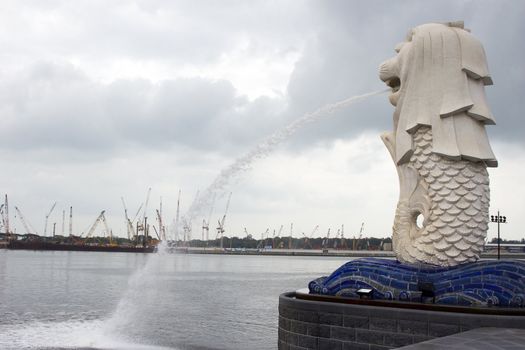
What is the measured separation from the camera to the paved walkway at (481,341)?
27.1ft

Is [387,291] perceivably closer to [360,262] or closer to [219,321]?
[360,262]

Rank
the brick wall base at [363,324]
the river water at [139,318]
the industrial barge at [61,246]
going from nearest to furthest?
the brick wall base at [363,324] → the river water at [139,318] → the industrial barge at [61,246]

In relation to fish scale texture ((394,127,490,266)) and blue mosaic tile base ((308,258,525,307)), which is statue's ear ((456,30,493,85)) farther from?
blue mosaic tile base ((308,258,525,307))

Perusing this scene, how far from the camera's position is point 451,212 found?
499 inches

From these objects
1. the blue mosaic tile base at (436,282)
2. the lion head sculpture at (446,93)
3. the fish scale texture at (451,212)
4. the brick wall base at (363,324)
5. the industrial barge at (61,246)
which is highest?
the lion head sculpture at (446,93)

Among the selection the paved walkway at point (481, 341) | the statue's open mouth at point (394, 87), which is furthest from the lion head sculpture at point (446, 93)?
the paved walkway at point (481, 341)

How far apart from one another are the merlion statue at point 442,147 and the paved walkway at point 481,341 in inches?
119

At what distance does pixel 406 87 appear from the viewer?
1392 centimetres

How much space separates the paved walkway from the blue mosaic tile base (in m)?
1.39

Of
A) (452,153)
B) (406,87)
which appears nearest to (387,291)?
(452,153)

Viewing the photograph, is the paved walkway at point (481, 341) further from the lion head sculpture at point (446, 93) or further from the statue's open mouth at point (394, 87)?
the statue's open mouth at point (394, 87)

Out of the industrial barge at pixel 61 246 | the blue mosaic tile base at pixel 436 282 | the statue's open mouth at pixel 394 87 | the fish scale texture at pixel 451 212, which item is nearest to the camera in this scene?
the blue mosaic tile base at pixel 436 282

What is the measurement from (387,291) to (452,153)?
10.1ft

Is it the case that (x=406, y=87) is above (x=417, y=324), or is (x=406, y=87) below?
above
